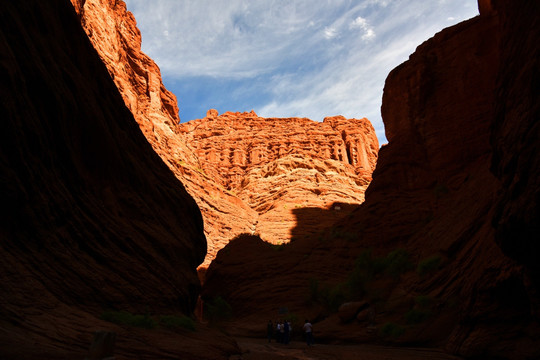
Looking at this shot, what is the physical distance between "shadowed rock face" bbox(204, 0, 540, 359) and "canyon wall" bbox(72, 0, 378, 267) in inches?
606

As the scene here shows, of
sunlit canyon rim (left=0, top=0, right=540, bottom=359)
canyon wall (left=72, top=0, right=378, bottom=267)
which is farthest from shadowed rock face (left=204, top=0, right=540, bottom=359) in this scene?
canyon wall (left=72, top=0, right=378, bottom=267)

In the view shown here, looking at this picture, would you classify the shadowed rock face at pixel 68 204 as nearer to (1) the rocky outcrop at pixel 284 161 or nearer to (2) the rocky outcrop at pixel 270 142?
(1) the rocky outcrop at pixel 284 161

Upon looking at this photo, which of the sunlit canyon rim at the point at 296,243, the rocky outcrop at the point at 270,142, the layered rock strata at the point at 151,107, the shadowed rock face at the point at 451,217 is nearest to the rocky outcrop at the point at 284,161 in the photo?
the rocky outcrop at the point at 270,142

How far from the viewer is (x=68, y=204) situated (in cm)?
854

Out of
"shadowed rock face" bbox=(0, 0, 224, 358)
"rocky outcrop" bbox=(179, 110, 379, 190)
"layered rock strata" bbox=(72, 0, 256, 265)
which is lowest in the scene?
"shadowed rock face" bbox=(0, 0, 224, 358)

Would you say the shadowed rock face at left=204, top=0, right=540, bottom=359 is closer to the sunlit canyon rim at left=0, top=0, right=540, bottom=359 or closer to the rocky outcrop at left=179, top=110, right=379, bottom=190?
the sunlit canyon rim at left=0, top=0, right=540, bottom=359

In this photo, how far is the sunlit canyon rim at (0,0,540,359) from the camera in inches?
271

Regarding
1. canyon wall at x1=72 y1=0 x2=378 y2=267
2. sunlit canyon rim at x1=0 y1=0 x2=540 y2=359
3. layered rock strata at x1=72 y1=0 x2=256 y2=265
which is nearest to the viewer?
sunlit canyon rim at x1=0 y1=0 x2=540 y2=359

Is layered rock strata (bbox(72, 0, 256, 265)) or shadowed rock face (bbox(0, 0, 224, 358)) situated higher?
layered rock strata (bbox(72, 0, 256, 265))

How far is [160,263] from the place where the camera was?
11.7 meters

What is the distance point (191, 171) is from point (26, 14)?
41.3 meters

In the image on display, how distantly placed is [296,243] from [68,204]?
23.4 meters

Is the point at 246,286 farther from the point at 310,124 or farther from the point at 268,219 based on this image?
the point at 310,124

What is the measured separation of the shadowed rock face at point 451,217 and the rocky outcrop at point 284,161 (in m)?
17.9
